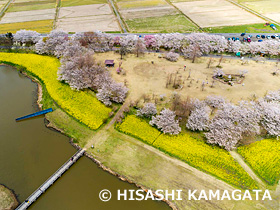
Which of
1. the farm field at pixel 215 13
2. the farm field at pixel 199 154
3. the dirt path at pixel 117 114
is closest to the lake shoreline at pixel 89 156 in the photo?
the dirt path at pixel 117 114

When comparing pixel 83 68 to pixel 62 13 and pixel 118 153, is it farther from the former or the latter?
pixel 62 13

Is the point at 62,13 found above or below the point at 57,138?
above

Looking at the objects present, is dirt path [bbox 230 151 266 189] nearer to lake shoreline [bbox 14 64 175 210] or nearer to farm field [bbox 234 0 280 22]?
lake shoreline [bbox 14 64 175 210]

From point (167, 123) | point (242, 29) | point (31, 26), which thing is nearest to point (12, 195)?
point (167, 123)

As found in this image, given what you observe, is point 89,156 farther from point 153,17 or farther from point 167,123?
point 153,17

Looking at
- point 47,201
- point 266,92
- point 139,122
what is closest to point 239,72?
point 266,92
